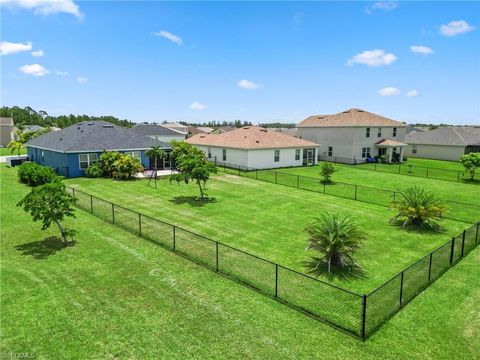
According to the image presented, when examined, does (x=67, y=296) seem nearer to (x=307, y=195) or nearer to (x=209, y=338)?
(x=209, y=338)

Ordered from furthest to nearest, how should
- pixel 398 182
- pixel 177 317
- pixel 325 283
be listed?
pixel 398 182 → pixel 177 317 → pixel 325 283

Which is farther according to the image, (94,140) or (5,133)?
(5,133)

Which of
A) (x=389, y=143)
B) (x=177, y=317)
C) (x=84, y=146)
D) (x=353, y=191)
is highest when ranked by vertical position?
(x=389, y=143)

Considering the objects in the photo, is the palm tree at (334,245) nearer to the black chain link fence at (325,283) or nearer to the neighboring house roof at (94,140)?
the black chain link fence at (325,283)

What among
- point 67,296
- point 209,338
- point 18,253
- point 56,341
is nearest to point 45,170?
point 18,253

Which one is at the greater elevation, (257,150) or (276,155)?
(257,150)

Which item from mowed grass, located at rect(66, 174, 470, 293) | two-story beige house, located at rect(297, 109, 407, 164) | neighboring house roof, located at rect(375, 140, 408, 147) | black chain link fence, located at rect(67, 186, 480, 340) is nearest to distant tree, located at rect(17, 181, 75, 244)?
black chain link fence, located at rect(67, 186, 480, 340)

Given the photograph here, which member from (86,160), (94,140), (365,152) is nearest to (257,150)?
(94,140)

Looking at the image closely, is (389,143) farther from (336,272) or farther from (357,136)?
(336,272)
